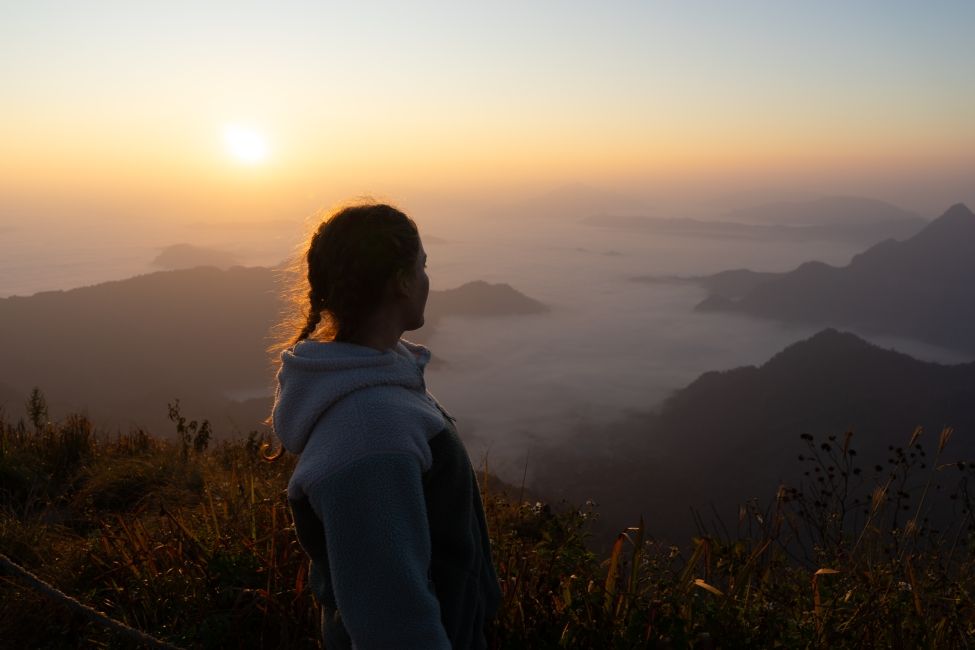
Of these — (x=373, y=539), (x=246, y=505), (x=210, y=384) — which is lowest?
(x=210, y=384)

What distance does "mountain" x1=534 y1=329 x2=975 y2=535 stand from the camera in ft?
315

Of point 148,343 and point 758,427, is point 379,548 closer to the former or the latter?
point 758,427

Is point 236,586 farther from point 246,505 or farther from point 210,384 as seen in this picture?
point 210,384

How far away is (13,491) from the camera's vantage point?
4949mm

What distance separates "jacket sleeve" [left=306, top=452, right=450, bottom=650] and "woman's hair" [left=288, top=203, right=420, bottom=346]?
379mm

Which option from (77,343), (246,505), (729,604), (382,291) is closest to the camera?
(382,291)

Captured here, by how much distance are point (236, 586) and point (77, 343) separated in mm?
138880

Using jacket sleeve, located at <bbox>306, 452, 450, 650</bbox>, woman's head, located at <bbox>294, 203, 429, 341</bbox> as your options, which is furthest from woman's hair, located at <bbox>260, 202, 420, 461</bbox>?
jacket sleeve, located at <bbox>306, 452, 450, 650</bbox>

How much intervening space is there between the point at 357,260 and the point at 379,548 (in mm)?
622

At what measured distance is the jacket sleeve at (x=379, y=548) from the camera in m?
1.23

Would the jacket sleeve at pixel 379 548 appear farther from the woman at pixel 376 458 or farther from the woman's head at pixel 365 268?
the woman's head at pixel 365 268

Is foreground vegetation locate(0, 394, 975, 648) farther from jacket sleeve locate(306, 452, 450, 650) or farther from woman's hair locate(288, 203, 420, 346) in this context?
woman's hair locate(288, 203, 420, 346)

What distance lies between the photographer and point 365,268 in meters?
1.46

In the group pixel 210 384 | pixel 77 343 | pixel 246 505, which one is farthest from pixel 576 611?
pixel 77 343
